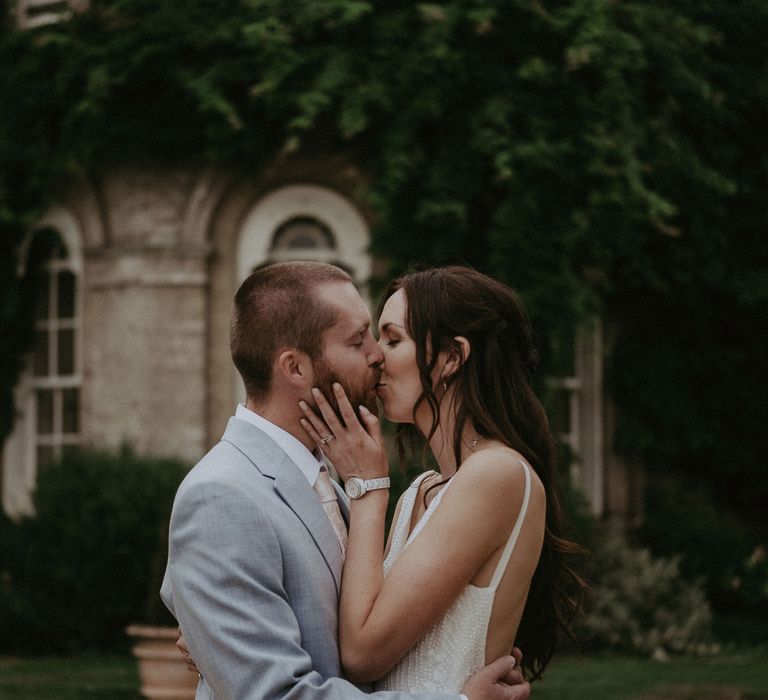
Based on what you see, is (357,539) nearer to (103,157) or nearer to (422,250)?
(422,250)

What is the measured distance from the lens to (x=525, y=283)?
1009 cm

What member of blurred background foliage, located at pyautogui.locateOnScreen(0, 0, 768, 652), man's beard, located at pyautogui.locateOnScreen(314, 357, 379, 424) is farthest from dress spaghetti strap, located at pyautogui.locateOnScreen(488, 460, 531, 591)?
blurred background foliage, located at pyautogui.locateOnScreen(0, 0, 768, 652)

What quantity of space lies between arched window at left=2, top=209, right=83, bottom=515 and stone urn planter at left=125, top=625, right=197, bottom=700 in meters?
5.32

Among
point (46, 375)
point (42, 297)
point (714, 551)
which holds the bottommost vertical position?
point (714, 551)

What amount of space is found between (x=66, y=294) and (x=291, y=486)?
980 centimetres

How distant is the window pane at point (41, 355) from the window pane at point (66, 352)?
0.18m

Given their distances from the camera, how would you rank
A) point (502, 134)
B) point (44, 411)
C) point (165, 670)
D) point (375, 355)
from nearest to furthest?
point (375, 355) < point (165, 670) < point (502, 134) < point (44, 411)

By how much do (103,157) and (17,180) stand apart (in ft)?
3.15

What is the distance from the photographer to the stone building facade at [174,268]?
11.2 metres

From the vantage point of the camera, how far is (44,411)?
1245 centimetres

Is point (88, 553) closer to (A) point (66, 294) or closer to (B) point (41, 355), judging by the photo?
(B) point (41, 355)

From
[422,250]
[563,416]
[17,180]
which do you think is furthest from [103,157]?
[563,416]

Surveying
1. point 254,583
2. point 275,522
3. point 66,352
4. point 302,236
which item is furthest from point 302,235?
point 254,583

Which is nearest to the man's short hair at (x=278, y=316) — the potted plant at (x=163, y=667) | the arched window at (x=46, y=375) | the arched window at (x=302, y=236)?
the potted plant at (x=163, y=667)
